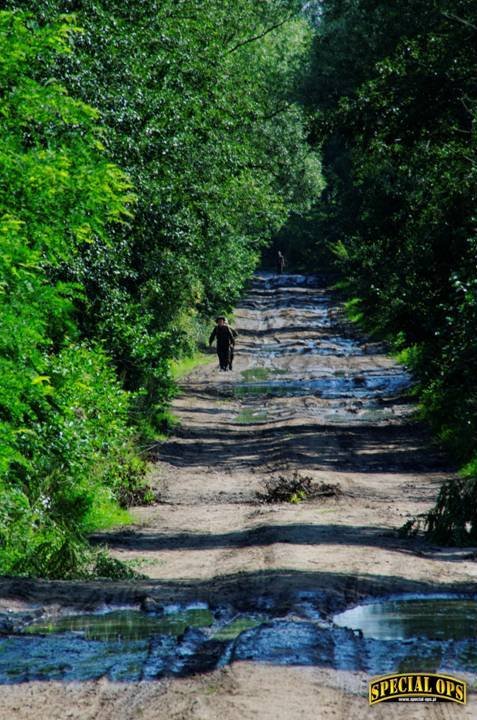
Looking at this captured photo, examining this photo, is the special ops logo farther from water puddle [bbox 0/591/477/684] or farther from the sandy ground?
water puddle [bbox 0/591/477/684]

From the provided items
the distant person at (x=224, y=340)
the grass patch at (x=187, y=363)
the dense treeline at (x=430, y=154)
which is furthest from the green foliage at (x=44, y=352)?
the grass patch at (x=187, y=363)

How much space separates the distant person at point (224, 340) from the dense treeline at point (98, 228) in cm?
85

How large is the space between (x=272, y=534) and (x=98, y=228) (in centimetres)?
412

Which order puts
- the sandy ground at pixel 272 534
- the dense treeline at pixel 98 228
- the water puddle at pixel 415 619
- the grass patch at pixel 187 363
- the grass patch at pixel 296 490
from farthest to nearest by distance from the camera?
the grass patch at pixel 187 363 < the grass patch at pixel 296 490 < the dense treeline at pixel 98 228 < the water puddle at pixel 415 619 < the sandy ground at pixel 272 534

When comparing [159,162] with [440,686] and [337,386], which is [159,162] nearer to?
[337,386]

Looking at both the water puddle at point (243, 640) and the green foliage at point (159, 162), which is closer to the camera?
the water puddle at point (243, 640)

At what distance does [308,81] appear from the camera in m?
40.5

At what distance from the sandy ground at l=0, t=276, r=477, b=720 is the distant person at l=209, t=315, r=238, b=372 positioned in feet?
2.41

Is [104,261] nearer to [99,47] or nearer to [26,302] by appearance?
[99,47]

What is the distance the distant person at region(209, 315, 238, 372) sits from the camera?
102 ft

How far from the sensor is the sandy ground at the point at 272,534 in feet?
20.4

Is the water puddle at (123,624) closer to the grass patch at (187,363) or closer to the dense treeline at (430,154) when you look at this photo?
the dense treeline at (430,154)

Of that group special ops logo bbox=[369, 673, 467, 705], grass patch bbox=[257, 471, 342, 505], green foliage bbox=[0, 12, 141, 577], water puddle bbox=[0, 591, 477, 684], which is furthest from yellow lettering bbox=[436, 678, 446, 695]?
grass patch bbox=[257, 471, 342, 505]

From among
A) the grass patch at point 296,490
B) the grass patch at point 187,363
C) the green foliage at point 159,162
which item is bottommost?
the grass patch at point 187,363
